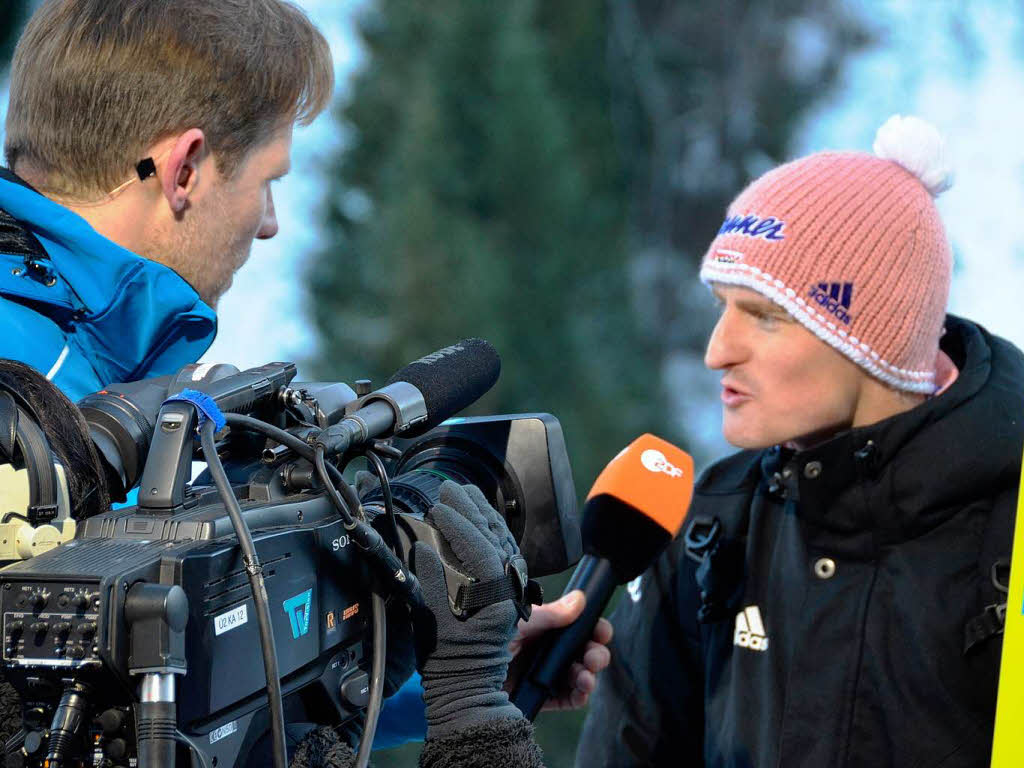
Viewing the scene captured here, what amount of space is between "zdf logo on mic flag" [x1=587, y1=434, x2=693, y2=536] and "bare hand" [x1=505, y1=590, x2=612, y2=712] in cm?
16

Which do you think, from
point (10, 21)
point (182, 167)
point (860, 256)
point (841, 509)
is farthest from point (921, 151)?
point (10, 21)

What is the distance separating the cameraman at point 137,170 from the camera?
1.31 metres

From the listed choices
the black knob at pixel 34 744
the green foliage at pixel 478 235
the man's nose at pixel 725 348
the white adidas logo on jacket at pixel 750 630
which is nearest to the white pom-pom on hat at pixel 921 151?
the man's nose at pixel 725 348

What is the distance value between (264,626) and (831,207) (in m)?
1.17

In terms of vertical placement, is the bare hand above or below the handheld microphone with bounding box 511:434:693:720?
below

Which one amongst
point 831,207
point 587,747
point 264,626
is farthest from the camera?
point 587,747

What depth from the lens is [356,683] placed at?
3.75ft

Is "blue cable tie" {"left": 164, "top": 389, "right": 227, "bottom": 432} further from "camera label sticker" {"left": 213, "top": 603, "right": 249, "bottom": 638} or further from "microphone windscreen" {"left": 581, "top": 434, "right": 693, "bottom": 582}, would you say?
"microphone windscreen" {"left": 581, "top": 434, "right": 693, "bottom": 582}

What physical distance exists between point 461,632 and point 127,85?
0.75 m

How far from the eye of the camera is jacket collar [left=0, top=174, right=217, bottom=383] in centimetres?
129

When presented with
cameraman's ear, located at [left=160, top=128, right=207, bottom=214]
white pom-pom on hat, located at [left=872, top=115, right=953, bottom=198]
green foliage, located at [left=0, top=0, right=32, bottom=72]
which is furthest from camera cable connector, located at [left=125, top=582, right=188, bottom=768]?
green foliage, located at [left=0, top=0, right=32, bottom=72]

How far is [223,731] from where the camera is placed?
3.14ft

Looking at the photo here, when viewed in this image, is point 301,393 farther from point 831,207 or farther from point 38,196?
point 831,207

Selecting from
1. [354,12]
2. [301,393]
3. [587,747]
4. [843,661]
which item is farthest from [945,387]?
[354,12]
